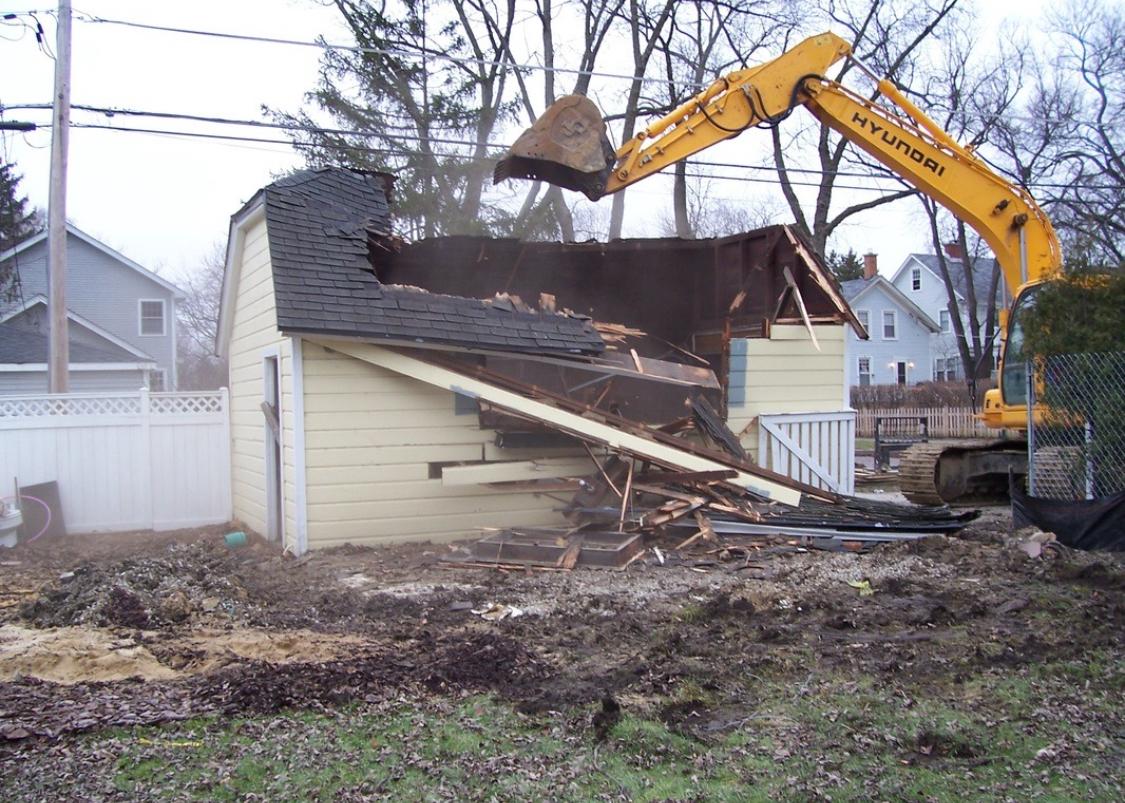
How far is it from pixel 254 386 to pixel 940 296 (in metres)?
44.9

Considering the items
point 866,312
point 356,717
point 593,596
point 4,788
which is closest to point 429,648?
point 356,717

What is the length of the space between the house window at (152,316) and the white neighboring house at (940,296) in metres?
36.4

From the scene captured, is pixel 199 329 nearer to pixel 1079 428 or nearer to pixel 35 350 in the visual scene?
pixel 35 350

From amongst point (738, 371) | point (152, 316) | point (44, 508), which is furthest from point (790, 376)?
point (152, 316)

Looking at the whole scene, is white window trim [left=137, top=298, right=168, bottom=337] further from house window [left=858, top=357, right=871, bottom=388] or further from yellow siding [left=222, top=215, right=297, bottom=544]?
house window [left=858, top=357, right=871, bottom=388]

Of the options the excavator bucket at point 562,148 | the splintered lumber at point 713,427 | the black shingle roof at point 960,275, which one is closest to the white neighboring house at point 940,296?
the black shingle roof at point 960,275

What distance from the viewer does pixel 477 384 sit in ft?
30.7

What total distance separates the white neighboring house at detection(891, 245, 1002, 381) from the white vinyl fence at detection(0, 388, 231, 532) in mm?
42451

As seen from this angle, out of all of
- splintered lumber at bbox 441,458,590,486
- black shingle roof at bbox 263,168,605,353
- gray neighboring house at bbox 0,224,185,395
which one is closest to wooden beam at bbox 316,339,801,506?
black shingle roof at bbox 263,168,605,353

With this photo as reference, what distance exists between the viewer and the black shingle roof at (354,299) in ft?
30.3

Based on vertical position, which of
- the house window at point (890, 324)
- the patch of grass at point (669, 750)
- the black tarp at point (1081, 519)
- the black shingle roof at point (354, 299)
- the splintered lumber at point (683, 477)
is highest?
the house window at point (890, 324)

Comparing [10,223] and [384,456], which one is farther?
[10,223]

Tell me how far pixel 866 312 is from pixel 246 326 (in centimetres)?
4023

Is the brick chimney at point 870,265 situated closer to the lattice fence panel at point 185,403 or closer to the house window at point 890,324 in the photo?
the house window at point 890,324
